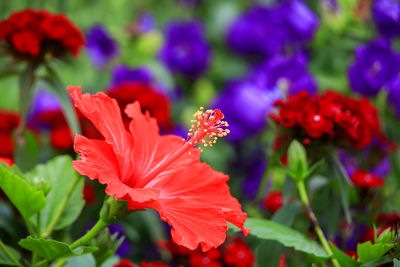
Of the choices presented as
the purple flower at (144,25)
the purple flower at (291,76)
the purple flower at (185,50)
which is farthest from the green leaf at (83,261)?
the purple flower at (144,25)

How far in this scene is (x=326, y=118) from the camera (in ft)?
1.96

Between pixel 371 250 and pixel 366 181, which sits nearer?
pixel 371 250

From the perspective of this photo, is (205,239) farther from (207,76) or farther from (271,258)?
(207,76)

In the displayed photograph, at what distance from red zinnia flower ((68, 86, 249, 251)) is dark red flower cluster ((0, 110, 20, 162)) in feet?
1.19

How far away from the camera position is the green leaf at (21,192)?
428 millimetres

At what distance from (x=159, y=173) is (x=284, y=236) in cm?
15

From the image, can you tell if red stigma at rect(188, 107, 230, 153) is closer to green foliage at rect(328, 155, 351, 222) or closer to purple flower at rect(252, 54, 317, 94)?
green foliage at rect(328, 155, 351, 222)

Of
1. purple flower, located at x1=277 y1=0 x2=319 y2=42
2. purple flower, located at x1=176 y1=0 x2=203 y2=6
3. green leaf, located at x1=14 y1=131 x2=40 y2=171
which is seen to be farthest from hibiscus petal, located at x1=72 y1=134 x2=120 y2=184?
purple flower, located at x1=176 y1=0 x2=203 y2=6

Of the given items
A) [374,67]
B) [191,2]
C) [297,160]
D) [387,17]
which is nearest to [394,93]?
[374,67]

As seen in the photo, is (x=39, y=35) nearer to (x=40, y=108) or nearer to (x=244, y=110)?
(x=40, y=108)

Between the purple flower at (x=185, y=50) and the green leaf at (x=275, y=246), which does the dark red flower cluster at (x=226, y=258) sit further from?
the purple flower at (x=185, y=50)

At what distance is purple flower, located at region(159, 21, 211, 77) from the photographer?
1440mm

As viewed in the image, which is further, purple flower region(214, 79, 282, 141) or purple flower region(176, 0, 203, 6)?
purple flower region(176, 0, 203, 6)

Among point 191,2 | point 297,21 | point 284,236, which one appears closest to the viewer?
point 284,236
